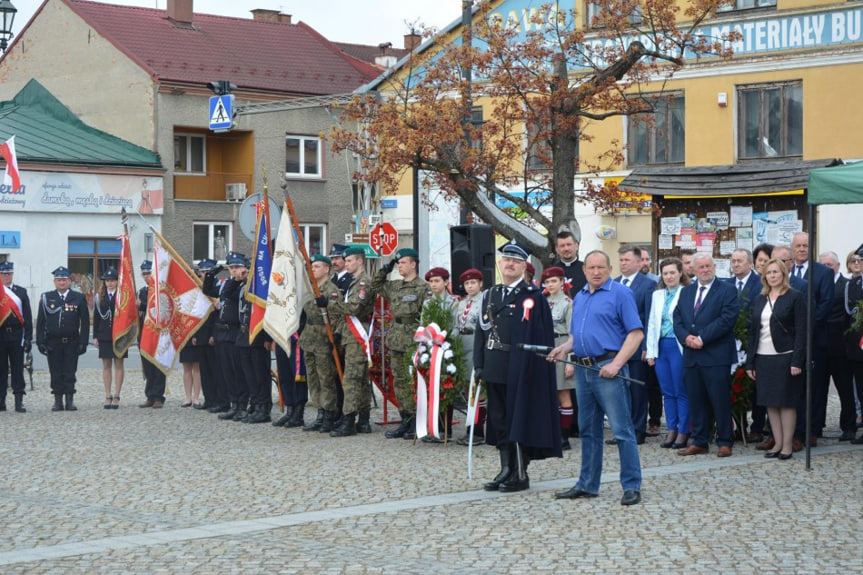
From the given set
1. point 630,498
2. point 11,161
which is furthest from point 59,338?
point 11,161

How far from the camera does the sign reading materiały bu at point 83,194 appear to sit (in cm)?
3812

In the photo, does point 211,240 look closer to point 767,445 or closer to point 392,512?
point 767,445

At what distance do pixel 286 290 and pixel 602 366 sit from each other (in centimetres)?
638

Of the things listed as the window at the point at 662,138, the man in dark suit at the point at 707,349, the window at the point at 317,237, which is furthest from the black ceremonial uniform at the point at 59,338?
the window at the point at 317,237

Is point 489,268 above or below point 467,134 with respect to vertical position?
below

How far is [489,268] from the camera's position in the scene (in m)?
18.0

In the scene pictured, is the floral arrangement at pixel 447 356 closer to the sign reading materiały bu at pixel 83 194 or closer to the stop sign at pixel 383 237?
the stop sign at pixel 383 237

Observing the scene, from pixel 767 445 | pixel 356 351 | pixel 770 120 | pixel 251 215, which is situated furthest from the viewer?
pixel 770 120

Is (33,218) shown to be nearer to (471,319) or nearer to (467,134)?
(467,134)

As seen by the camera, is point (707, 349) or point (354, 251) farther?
point (354, 251)

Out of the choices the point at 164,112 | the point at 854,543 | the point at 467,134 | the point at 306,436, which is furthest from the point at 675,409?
the point at 164,112

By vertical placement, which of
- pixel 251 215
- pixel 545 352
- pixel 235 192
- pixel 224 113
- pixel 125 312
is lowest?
pixel 545 352

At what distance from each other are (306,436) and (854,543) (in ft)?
25.8

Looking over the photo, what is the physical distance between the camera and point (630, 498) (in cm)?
1016
